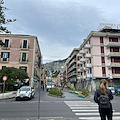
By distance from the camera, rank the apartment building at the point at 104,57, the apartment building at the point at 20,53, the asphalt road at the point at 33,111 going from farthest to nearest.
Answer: the apartment building at the point at 104,57 → the apartment building at the point at 20,53 → the asphalt road at the point at 33,111

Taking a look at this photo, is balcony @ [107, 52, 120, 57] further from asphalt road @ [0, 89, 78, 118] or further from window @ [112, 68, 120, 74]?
asphalt road @ [0, 89, 78, 118]

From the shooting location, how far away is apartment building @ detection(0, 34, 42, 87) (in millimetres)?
33000

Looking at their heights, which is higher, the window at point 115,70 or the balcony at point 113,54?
the balcony at point 113,54

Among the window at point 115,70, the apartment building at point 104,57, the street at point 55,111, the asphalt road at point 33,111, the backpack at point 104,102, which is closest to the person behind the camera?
the backpack at point 104,102

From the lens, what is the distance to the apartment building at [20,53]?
33000mm

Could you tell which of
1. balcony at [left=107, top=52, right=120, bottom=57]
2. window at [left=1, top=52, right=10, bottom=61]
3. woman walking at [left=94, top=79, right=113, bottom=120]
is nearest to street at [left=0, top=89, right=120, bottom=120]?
woman walking at [left=94, top=79, right=113, bottom=120]

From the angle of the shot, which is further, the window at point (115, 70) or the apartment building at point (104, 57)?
the window at point (115, 70)

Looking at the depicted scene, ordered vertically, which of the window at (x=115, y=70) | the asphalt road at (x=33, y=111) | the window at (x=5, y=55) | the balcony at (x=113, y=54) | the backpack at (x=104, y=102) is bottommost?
the asphalt road at (x=33, y=111)

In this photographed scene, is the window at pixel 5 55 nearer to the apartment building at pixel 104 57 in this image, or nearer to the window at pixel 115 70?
the apartment building at pixel 104 57

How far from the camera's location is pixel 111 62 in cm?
3459

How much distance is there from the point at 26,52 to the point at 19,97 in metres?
20.9

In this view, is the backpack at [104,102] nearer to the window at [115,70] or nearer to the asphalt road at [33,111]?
the asphalt road at [33,111]

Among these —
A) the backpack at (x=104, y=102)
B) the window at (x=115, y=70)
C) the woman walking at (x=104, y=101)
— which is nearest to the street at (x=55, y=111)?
the woman walking at (x=104, y=101)

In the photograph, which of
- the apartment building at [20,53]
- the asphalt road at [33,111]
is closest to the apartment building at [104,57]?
the apartment building at [20,53]
